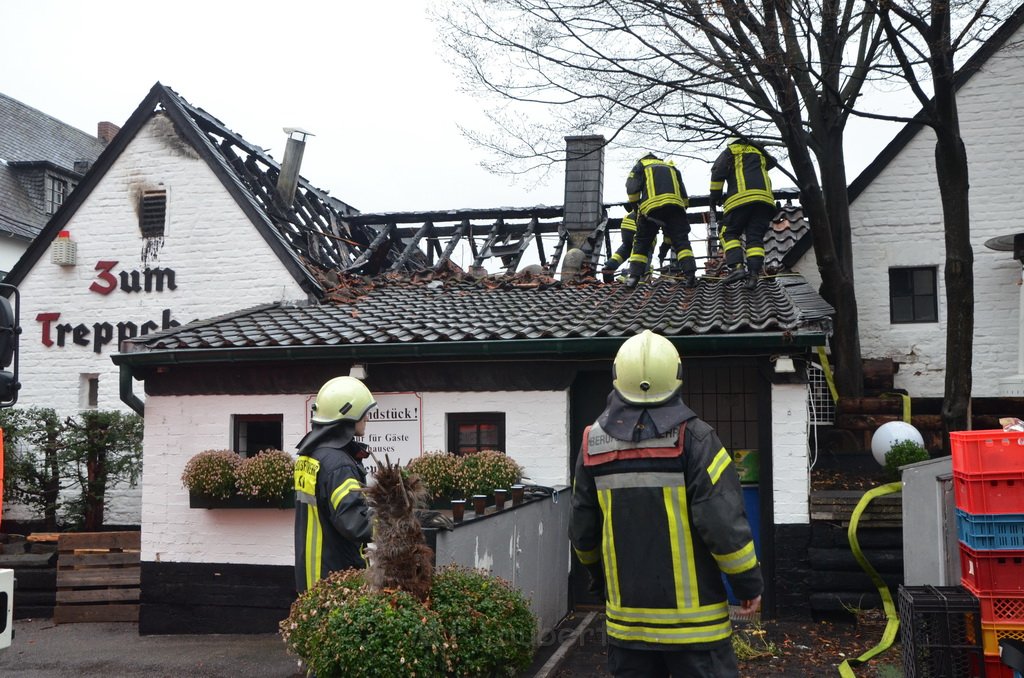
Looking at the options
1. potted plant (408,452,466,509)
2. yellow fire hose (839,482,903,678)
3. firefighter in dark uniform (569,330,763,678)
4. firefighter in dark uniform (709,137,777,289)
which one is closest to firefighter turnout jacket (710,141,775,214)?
firefighter in dark uniform (709,137,777,289)

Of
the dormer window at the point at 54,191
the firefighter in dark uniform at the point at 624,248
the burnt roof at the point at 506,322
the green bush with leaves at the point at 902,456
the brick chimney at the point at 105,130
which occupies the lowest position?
the green bush with leaves at the point at 902,456

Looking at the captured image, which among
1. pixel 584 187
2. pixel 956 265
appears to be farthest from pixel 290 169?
pixel 956 265

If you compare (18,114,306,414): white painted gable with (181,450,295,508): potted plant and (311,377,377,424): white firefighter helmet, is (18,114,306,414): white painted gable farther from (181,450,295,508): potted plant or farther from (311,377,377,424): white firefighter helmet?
(311,377,377,424): white firefighter helmet

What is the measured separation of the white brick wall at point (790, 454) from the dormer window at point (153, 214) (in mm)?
8938

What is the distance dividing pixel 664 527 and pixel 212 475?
676cm

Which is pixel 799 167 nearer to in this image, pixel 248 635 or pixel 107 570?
pixel 248 635

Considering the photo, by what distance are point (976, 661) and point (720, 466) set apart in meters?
2.46

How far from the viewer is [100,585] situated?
35.8 feet

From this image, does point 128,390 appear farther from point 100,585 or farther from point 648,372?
point 648,372

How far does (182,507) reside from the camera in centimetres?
1024

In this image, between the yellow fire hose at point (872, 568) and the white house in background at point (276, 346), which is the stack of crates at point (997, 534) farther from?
the white house in background at point (276, 346)

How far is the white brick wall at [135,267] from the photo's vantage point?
42.4 ft

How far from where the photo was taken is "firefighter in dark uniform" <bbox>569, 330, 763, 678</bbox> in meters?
4.03

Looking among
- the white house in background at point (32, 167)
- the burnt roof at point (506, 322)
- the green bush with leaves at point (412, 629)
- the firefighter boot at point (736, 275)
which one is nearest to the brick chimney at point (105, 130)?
the white house in background at point (32, 167)
